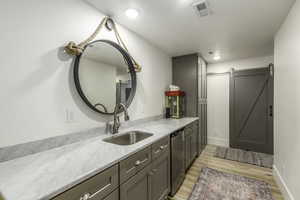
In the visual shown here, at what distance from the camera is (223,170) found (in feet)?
8.05

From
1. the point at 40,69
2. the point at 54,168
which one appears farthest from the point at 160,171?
the point at 40,69

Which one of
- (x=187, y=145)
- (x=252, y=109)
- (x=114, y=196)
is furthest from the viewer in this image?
(x=252, y=109)

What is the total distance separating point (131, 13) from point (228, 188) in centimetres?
278

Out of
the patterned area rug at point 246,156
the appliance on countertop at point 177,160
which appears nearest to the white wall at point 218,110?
the patterned area rug at point 246,156

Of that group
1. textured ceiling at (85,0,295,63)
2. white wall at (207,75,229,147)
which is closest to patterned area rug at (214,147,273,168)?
white wall at (207,75,229,147)

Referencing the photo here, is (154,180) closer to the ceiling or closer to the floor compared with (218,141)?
closer to the ceiling

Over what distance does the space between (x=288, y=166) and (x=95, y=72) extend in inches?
105

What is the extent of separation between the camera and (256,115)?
10.8 ft

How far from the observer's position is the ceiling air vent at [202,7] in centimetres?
148

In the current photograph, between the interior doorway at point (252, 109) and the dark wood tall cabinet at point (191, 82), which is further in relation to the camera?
the interior doorway at point (252, 109)

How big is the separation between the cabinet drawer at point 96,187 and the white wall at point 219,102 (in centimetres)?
357

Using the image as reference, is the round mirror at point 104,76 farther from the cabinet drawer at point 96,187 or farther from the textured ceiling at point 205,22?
the cabinet drawer at point 96,187

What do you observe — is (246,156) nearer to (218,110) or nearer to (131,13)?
(218,110)

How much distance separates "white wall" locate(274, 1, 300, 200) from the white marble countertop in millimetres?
1708
